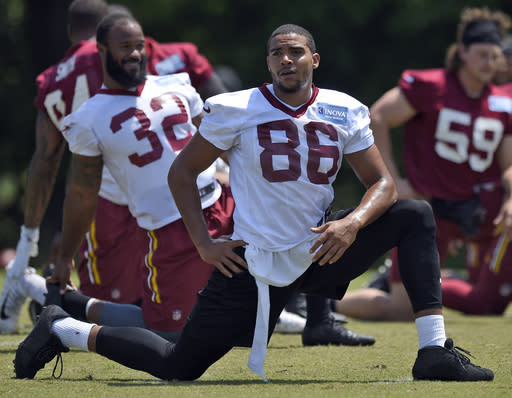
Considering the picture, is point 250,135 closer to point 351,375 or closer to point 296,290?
point 296,290

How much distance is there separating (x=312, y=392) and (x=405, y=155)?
4.00m

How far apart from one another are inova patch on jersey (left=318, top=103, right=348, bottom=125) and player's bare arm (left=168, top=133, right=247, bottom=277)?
1.46 feet

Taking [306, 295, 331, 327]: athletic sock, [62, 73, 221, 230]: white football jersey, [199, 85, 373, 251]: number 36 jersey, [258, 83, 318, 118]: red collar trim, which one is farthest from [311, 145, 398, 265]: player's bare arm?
[306, 295, 331, 327]: athletic sock

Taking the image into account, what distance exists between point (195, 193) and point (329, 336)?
5.42ft

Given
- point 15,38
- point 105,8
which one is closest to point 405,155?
point 105,8

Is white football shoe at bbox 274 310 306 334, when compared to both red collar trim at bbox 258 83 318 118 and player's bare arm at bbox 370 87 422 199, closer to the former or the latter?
player's bare arm at bbox 370 87 422 199

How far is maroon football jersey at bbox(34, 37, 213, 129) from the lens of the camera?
20.1ft

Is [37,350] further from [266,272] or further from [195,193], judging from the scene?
[266,272]

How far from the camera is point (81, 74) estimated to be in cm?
618

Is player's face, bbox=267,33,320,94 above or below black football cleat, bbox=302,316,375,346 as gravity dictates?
above

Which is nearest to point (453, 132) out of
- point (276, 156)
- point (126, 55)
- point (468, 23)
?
point (468, 23)

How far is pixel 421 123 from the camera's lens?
7.43 metres

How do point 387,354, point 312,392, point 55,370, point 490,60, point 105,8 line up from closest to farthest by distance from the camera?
point 312,392 → point 55,370 → point 387,354 → point 105,8 → point 490,60

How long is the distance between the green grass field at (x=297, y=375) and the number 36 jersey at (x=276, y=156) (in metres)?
0.59
